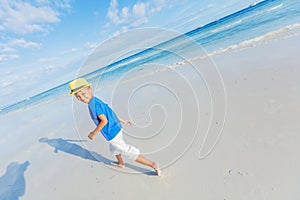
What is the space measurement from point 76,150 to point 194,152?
3.14 m

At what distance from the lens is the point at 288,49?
6273 mm

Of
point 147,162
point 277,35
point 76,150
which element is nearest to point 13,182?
point 76,150

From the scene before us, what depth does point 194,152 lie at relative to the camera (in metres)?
3.25

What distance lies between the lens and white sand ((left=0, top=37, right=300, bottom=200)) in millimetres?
2494

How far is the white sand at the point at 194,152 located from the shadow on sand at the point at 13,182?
27mm

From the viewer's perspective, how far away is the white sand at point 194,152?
8.18 feet

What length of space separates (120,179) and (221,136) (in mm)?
2003

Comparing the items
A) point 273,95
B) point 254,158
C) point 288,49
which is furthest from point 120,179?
point 288,49

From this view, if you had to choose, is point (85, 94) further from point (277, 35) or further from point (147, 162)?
point (277, 35)

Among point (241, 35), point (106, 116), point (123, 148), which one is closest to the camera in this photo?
point (106, 116)

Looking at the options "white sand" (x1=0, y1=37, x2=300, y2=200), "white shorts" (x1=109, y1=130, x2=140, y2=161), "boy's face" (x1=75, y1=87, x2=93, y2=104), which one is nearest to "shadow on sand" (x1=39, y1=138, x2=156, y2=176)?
"white sand" (x1=0, y1=37, x2=300, y2=200)

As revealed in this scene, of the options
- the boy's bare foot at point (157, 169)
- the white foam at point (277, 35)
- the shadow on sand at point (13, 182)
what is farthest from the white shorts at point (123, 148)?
the white foam at point (277, 35)

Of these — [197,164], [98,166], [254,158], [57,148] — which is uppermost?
[57,148]

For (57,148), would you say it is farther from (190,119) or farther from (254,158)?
(254,158)
